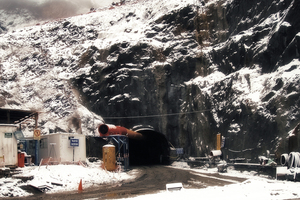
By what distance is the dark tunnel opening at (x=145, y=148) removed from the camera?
35.4 meters

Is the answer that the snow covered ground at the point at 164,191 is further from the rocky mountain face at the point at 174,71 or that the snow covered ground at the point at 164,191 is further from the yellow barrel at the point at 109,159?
the rocky mountain face at the point at 174,71

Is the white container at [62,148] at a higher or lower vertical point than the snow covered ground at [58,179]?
higher

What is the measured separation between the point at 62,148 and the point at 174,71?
17.0 metres

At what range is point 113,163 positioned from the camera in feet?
92.6

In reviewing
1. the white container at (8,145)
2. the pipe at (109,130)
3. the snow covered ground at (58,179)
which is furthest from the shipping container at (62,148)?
the white container at (8,145)

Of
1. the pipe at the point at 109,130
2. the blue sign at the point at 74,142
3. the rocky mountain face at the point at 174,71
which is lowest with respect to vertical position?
Answer: the blue sign at the point at 74,142

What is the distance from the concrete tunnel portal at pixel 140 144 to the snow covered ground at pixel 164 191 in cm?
602

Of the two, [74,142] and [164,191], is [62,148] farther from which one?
[164,191]

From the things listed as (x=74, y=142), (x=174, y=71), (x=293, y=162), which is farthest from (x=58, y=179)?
(x=174, y=71)

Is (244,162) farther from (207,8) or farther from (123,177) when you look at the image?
(207,8)

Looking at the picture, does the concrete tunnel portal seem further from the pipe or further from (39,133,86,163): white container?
(39,133,86,163): white container

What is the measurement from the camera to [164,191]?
54.4ft

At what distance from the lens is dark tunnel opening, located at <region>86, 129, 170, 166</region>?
3538 centimetres

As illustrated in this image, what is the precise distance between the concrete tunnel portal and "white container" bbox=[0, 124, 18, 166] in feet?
30.2
